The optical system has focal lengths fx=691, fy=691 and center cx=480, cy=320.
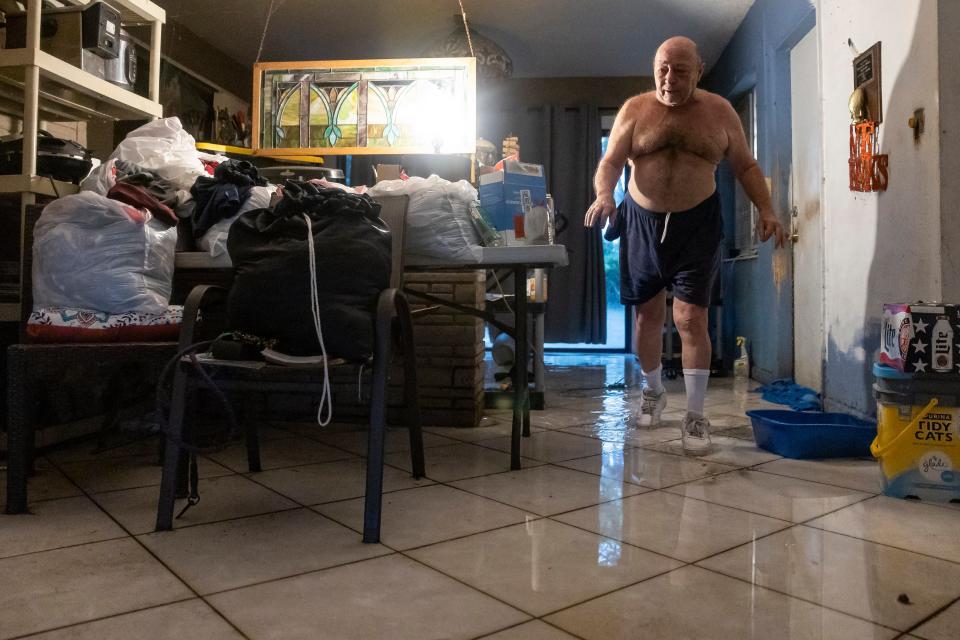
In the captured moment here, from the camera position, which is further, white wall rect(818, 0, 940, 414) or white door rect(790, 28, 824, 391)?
white door rect(790, 28, 824, 391)

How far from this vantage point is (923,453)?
1776 mm

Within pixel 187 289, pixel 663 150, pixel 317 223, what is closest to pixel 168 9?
pixel 187 289

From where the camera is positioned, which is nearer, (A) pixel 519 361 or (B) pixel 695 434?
(A) pixel 519 361

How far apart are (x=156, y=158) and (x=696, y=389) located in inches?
77.8

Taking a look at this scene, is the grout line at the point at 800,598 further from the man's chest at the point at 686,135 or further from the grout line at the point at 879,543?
the man's chest at the point at 686,135

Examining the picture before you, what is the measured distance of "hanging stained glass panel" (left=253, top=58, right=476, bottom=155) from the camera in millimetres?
4176

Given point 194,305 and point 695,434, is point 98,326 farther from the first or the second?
point 695,434

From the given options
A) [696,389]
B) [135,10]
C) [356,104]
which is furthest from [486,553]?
[356,104]

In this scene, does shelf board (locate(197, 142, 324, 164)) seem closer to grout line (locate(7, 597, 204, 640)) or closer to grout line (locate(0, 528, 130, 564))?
grout line (locate(0, 528, 130, 564))

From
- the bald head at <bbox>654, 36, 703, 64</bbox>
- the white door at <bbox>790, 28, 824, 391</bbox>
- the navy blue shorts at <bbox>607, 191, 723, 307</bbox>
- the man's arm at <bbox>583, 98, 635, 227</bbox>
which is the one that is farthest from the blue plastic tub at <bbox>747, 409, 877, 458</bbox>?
the white door at <bbox>790, 28, 824, 391</bbox>

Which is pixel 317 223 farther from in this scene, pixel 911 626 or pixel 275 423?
pixel 275 423

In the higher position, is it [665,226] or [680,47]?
[680,47]

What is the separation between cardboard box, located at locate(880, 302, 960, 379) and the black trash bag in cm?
134

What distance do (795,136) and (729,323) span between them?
5.65 ft
